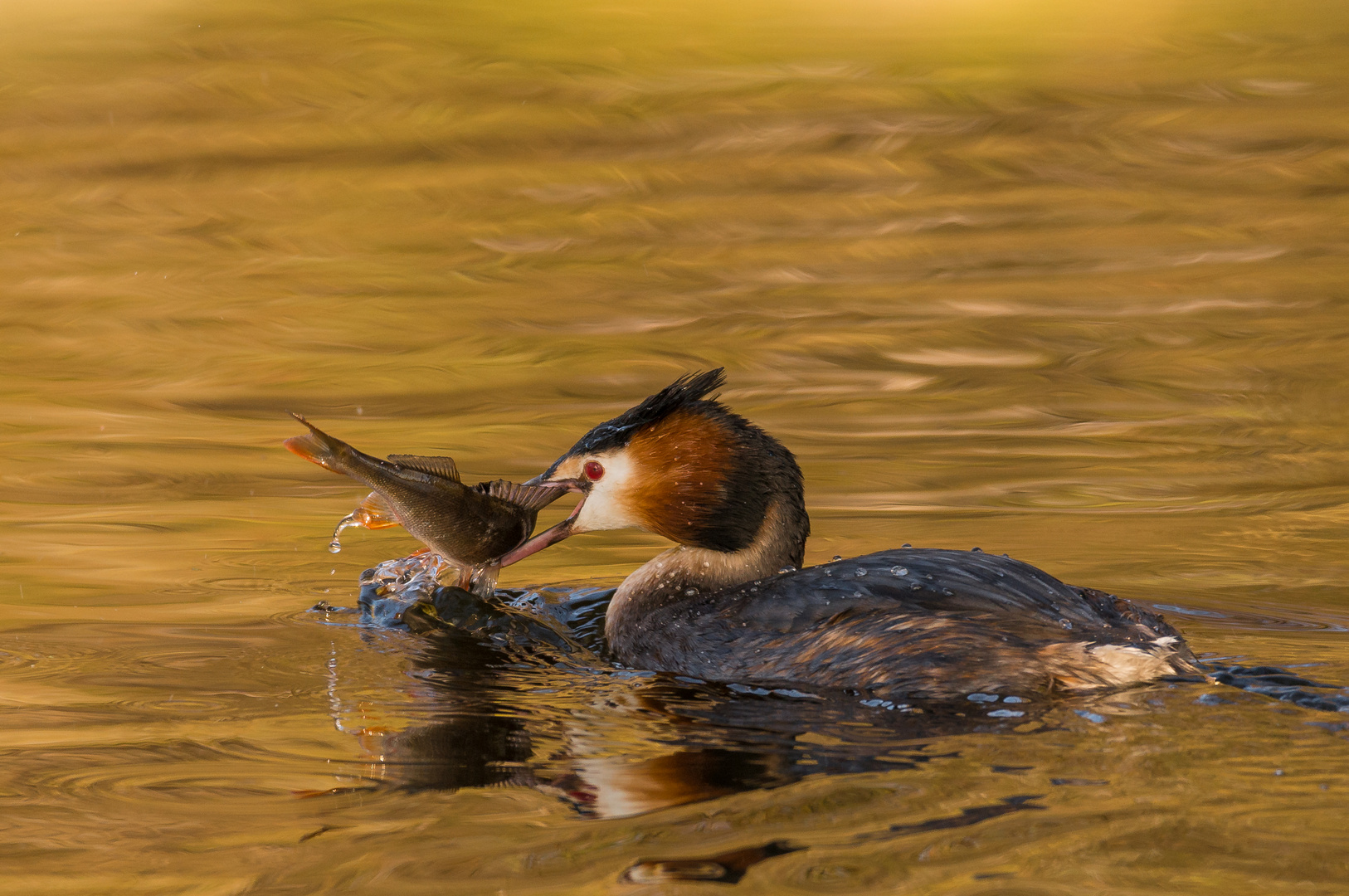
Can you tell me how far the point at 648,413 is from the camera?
6.45m

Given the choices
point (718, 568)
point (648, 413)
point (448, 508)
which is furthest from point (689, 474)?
point (448, 508)

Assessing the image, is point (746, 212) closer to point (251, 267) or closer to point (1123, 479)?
point (251, 267)

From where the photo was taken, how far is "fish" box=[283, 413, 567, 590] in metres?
5.83

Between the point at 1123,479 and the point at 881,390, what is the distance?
6.41 feet

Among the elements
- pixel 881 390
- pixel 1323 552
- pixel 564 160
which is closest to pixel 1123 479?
pixel 1323 552

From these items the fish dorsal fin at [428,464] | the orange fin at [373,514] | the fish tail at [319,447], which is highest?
the fish tail at [319,447]

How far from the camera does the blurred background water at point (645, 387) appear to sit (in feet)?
14.9

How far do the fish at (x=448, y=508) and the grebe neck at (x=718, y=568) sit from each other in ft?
1.50

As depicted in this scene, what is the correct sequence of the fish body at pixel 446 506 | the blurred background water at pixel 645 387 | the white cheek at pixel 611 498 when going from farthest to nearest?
1. the white cheek at pixel 611 498
2. the fish body at pixel 446 506
3. the blurred background water at pixel 645 387

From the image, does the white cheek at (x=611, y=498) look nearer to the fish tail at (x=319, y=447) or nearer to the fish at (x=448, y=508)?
the fish at (x=448, y=508)

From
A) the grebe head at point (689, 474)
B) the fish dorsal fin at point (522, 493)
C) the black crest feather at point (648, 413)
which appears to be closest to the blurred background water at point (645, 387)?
the fish dorsal fin at point (522, 493)

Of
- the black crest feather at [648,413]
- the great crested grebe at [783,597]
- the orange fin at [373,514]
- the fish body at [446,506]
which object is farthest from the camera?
the black crest feather at [648,413]

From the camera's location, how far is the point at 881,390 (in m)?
10.1

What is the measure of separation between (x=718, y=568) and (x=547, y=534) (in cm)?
63
